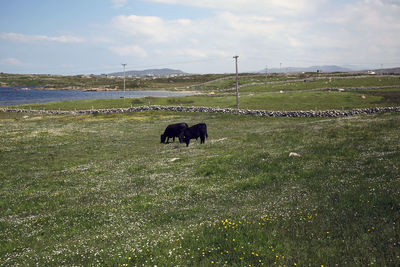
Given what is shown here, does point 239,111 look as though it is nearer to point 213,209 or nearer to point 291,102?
point 291,102

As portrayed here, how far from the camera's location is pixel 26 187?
20.5m

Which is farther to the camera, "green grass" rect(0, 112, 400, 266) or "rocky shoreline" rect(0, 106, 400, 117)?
"rocky shoreline" rect(0, 106, 400, 117)

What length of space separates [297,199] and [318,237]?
393cm

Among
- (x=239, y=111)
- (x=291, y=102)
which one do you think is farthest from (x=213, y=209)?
(x=291, y=102)

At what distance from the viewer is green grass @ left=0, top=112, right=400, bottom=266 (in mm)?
8570

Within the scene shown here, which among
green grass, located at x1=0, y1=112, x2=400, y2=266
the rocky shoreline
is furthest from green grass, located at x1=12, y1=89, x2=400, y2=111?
green grass, located at x1=0, y1=112, x2=400, y2=266

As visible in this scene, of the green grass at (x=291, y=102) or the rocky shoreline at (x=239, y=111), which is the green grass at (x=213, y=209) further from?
the green grass at (x=291, y=102)

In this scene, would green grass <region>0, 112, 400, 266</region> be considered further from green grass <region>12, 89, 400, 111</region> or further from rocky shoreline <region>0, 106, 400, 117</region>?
green grass <region>12, 89, 400, 111</region>

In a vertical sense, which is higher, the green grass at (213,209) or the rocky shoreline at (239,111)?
the rocky shoreline at (239,111)

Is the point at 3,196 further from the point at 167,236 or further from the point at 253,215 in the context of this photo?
the point at 253,215

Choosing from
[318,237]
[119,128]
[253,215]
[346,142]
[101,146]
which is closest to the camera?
[318,237]

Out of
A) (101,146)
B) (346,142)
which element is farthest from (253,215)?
(101,146)

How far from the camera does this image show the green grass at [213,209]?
28.1ft

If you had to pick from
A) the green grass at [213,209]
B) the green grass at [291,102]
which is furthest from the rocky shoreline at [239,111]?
the green grass at [213,209]
